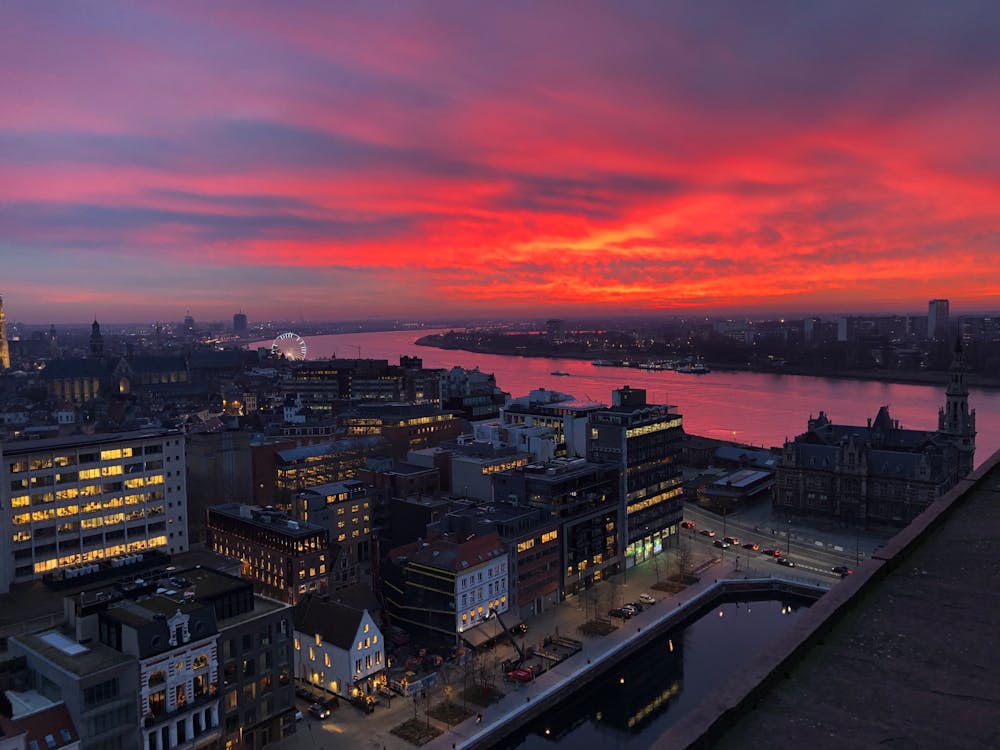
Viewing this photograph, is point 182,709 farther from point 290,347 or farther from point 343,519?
point 290,347

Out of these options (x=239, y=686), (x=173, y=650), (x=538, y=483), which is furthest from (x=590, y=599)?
(x=173, y=650)

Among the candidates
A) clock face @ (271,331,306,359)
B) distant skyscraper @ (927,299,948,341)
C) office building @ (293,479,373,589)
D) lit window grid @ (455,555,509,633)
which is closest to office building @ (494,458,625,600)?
lit window grid @ (455,555,509,633)

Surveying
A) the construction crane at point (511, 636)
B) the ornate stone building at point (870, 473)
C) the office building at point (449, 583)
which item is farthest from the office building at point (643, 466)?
the construction crane at point (511, 636)

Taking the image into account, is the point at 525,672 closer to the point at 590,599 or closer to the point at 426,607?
the point at 426,607

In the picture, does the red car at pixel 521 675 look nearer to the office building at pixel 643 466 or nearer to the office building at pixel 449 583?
the office building at pixel 449 583

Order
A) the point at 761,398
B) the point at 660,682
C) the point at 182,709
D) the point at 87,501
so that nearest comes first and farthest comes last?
the point at 182,709, the point at 660,682, the point at 87,501, the point at 761,398

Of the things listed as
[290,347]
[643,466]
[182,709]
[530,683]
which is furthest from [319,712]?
[290,347]
